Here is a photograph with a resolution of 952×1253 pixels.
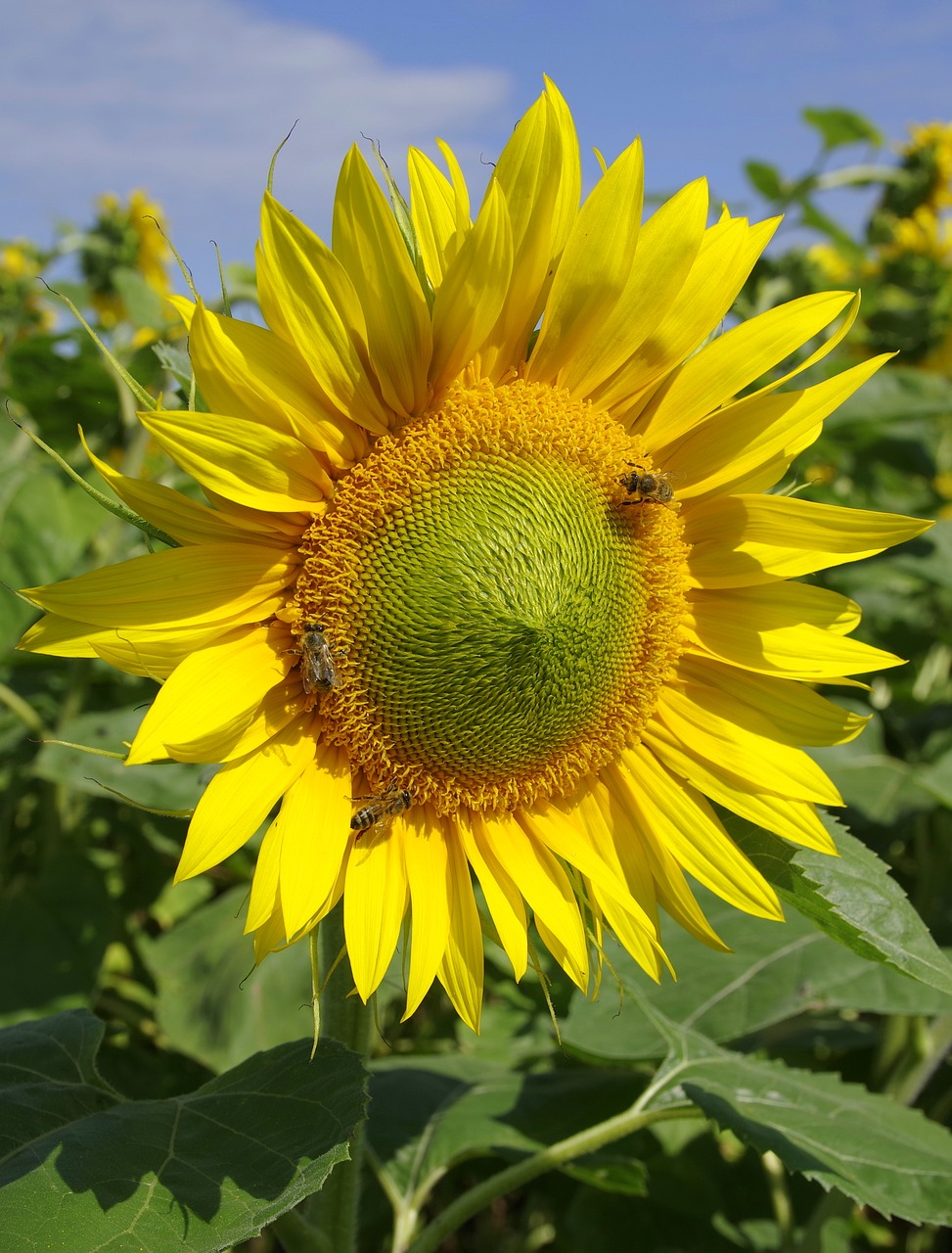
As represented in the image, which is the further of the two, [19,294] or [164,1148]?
[19,294]

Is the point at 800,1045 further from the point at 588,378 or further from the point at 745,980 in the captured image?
the point at 588,378

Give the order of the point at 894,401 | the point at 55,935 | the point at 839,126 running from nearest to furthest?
the point at 55,935, the point at 894,401, the point at 839,126

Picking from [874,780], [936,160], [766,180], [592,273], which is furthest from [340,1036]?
[936,160]

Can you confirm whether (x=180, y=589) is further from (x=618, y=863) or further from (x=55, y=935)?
(x=55, y=935)

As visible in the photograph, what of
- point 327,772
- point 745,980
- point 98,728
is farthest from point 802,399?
point 98,728

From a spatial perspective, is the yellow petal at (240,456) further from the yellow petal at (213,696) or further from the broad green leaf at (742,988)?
the broad green leaf at (742,988)
